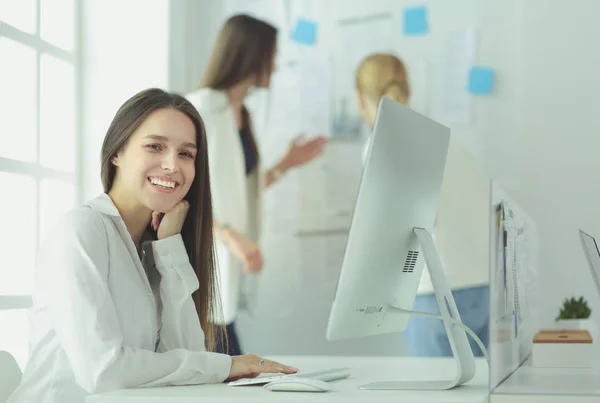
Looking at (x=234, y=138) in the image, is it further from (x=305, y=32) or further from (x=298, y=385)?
(x=298, y=385)

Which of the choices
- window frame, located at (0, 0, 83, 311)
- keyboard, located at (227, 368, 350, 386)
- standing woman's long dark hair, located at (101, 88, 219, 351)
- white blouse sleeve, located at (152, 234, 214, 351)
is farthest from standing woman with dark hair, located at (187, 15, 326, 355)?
keyboard, located at (227, 368, 350, 386)

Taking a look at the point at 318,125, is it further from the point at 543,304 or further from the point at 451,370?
the point at 451,370

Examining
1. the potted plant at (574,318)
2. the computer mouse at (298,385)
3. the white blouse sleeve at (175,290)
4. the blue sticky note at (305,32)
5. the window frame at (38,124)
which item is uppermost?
the blue sticky note at (305,32)

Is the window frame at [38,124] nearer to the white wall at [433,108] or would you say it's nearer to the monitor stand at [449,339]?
the white wall at [433,108]

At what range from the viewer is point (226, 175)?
11.3 feet

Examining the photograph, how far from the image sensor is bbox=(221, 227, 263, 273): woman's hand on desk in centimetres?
358

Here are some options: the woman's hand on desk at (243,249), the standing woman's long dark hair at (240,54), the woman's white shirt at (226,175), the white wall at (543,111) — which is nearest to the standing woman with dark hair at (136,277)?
the woman's white shirt at (226,175)

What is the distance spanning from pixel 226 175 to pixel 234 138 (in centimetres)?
16

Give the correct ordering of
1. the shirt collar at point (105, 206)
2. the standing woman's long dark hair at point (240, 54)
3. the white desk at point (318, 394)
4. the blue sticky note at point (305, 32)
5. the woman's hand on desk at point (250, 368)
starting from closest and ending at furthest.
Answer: the white desk at point (318, 394), the woman's hand on desk at point (250, 368), the shirt collar at point (105, 206), the standing woman's long dark hair at point (240, 54), the blue sticky note at point (305, 32)

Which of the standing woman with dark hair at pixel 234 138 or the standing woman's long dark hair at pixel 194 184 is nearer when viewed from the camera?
the standing woman's long dark hair at pixel 194 184

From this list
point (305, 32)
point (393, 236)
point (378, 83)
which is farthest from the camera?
point (305, 32)

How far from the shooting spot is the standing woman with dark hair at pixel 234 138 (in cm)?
342

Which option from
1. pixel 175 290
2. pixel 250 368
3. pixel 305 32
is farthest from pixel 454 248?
pixel 250 368

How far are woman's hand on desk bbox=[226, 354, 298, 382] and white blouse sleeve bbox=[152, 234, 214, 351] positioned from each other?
23 centimetres
